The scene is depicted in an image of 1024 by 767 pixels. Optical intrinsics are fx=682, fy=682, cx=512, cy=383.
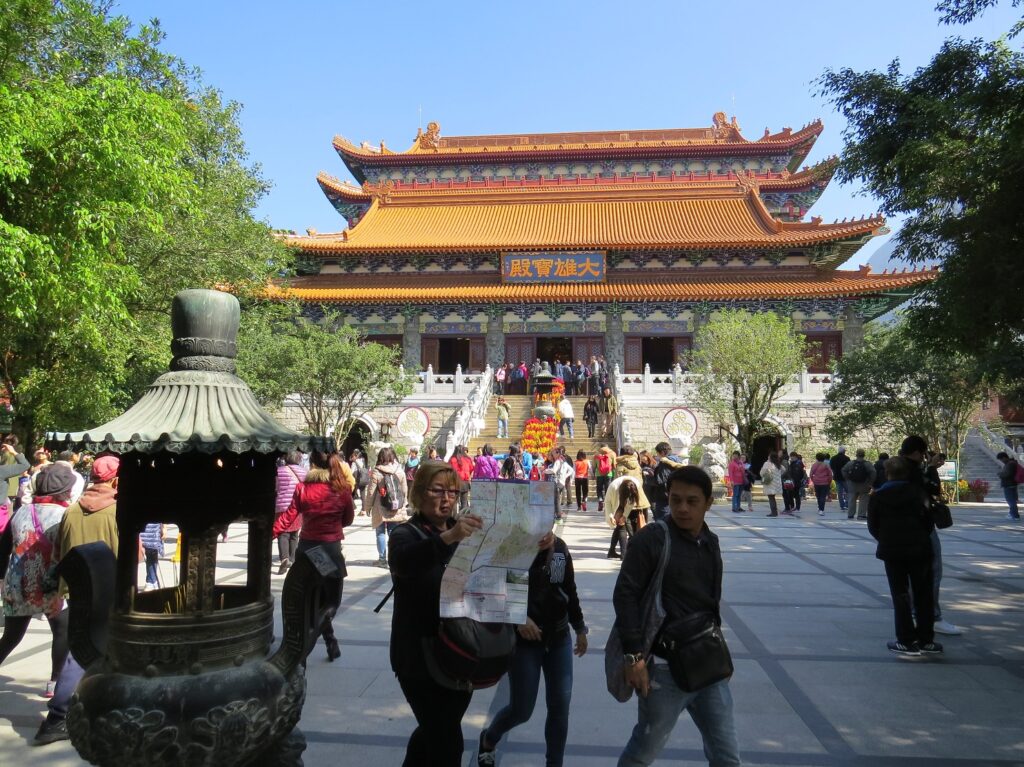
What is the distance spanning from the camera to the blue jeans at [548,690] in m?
2.88

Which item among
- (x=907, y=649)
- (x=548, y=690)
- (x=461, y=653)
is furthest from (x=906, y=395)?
(x=461, y=653)

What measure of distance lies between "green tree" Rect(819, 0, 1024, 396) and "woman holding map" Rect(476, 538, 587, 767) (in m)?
4.51

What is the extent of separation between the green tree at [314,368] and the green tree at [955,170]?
12.2 metres

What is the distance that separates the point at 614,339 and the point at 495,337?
4367mm

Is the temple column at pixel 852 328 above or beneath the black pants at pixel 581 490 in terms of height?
above

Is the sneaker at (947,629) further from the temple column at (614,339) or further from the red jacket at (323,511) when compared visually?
the temple column at (614,339)

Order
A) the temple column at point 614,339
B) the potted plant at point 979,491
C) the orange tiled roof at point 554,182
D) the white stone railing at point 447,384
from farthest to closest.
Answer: the orange tiled roof at point 554,182
the temple column at point 614,339
the white stone railing at point 447,384
the potted plant at point 979,491

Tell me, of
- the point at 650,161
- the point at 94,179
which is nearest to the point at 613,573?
the point at 94,179

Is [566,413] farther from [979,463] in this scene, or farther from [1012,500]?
[979,463]

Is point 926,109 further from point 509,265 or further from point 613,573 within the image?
point 509,265

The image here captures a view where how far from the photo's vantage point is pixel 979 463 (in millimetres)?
18812

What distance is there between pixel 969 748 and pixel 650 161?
1209 inches

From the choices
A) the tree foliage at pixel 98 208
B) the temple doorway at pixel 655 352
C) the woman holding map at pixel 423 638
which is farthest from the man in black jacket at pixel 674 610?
the temple doorway at pixel 655 352

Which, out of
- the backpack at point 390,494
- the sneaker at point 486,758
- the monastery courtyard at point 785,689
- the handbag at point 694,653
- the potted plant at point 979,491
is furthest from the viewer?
the potted plant at point 979,491
